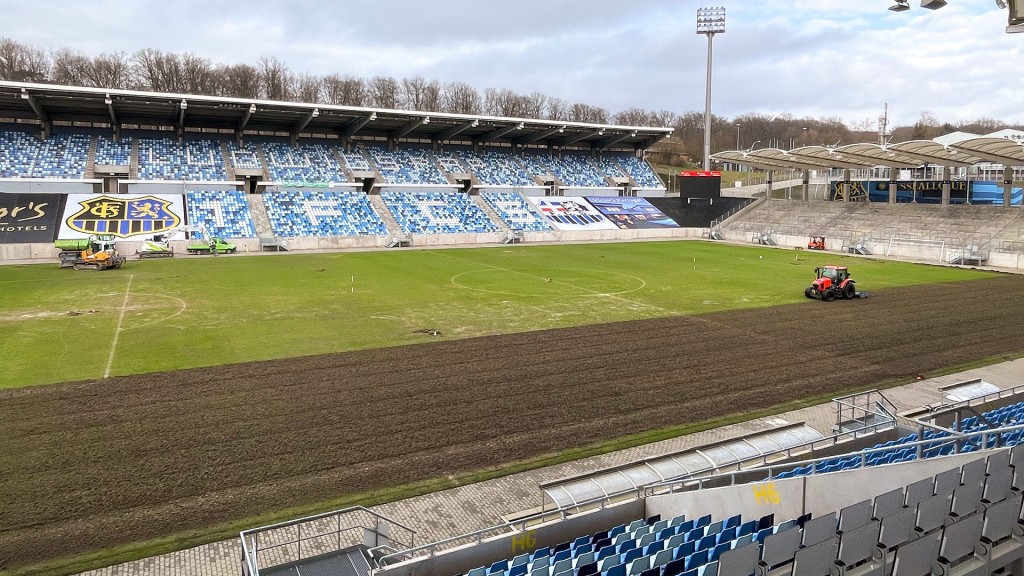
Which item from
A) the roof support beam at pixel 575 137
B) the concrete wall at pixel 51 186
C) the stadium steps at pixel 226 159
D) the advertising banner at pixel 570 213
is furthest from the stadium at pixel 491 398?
the roof support beam at pixel 575 137

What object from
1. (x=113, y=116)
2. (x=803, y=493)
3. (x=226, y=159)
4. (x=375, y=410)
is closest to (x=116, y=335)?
(x=375, y=410)

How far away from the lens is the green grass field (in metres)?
20.3

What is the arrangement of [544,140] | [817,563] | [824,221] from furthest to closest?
[544,140] < [824,221] < [817,563]

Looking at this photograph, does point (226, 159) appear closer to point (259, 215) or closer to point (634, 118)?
point (259, 215)

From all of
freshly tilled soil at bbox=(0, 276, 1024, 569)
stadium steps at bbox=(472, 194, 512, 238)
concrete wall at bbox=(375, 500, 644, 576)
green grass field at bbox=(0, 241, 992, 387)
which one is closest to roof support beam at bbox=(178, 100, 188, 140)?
green grass field at bbox=(0, 241, 992, 387)

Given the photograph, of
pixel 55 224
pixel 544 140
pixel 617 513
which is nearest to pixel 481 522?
pixel 617 513

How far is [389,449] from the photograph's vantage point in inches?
504

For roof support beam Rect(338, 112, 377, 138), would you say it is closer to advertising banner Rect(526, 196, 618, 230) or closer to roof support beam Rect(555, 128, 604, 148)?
advertising banner Rect(526, 196, 618, 230)

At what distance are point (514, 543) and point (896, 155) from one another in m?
54.9

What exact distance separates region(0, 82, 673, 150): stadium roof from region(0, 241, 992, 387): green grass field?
1907 centimetres

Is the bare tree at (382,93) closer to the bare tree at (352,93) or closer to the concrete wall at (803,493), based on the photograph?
the bare tree at (352,93)

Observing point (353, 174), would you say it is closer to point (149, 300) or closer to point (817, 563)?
point (149, 300)

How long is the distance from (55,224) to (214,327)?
34.3 meters

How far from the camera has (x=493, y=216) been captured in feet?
214
